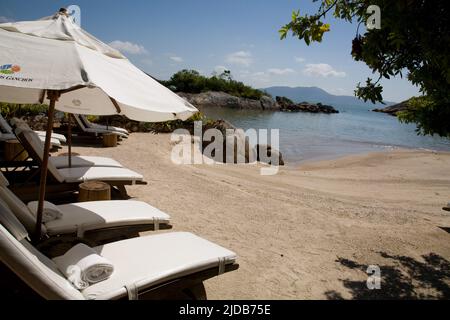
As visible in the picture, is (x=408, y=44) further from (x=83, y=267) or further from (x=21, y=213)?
(x=21, y=213)

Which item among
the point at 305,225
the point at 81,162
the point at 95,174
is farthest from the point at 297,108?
the point at 95,174

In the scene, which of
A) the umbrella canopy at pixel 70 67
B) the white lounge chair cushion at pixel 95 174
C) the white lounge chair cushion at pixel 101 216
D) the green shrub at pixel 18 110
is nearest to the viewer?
the umbrella canopy at pixel 70 67

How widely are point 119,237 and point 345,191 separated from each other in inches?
301

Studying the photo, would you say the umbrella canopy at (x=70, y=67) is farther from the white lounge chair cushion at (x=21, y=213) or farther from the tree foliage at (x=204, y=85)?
the tree foliage at (x=204, y=85)

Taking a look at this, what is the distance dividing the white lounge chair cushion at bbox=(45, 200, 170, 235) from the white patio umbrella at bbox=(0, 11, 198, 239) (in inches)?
11.4

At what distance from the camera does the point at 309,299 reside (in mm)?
3867

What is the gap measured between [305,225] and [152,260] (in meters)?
3.93

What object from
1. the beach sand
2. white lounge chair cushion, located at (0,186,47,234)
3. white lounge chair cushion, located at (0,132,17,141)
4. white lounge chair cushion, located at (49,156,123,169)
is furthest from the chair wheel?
white lounge chair cushion, located at (0,132,17,141)

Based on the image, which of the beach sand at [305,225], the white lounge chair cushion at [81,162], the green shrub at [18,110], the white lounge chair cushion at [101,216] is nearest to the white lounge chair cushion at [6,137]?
the white lounge chair cushion at [81,162]

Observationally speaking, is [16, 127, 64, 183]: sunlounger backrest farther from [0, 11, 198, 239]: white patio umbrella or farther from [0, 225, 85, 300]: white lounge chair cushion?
[0, 225, 85, 300]: white lounge chair cushion

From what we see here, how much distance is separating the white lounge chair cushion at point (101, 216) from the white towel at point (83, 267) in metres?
0.85

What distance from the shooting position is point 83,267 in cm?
266

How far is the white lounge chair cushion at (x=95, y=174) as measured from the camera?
5.57 m
